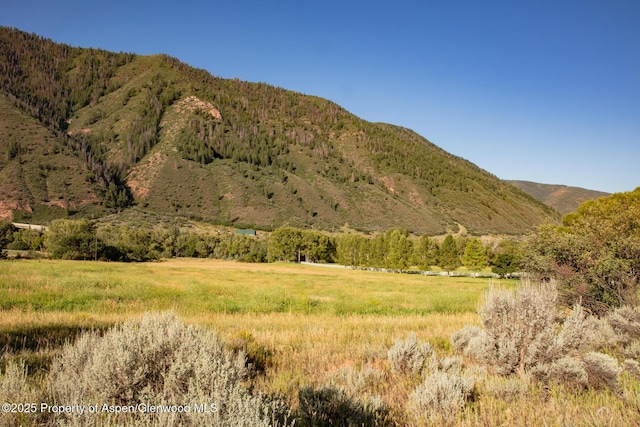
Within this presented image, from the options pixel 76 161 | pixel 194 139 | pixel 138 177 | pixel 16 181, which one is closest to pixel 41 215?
pixel 16 181

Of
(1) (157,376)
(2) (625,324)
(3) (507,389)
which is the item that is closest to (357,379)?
(3) (507,389)

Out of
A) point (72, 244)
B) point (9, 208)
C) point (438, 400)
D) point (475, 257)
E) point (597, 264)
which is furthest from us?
point (9, 208)

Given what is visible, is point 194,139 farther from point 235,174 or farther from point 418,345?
point 418,345

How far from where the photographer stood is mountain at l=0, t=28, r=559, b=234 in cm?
9894

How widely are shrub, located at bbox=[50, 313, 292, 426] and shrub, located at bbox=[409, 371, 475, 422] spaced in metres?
1.86

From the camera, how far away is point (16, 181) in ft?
295

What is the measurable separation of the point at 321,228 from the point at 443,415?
110 m

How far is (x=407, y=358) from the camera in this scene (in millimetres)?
5988

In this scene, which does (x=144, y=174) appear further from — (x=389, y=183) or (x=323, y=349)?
(x=323, y=349)

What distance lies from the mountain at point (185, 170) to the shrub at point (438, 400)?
103376 mm

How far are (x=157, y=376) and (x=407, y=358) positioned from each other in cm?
405

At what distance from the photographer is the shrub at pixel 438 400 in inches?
155

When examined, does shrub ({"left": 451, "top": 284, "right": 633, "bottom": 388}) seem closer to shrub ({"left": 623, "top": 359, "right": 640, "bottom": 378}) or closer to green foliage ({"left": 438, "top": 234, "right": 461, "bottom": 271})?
shrub ({"left": 623, "top": 359, "right": 640, "bottom": 378})

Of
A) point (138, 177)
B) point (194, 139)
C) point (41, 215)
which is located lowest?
point (41, 215)
